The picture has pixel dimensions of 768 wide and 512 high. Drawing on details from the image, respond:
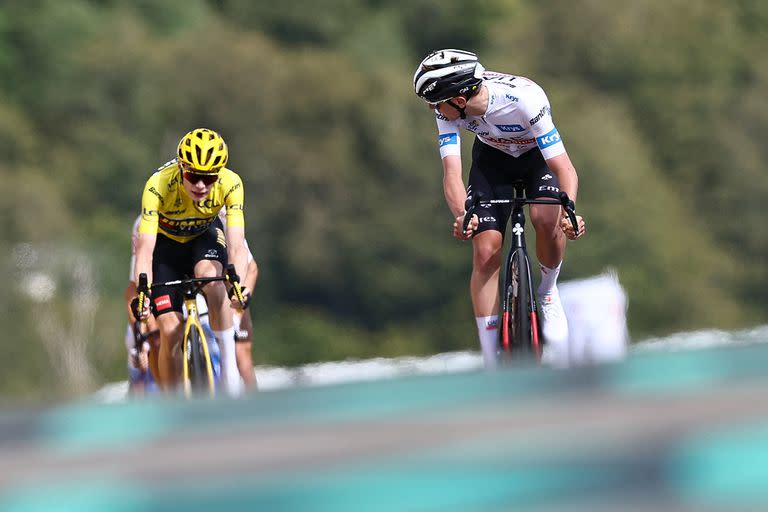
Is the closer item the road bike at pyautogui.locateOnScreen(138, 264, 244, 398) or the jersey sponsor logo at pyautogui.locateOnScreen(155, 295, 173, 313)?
the road bike at pyautogui.locateOnScreen(138, 264, 244, 398)

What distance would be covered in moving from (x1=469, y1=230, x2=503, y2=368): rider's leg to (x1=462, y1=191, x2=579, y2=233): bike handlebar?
18 cm

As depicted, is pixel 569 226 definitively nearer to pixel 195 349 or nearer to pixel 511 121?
pixel 511 121

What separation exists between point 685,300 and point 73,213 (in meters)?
28.2

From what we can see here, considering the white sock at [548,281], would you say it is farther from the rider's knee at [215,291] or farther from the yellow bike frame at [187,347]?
the rider's knee at [215,291]

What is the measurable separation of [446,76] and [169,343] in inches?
97.3

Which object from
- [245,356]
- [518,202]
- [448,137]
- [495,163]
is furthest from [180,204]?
Result: [518,202]

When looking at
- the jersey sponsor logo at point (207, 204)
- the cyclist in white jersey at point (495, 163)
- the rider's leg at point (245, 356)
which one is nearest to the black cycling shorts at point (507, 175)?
the cyclist in white jersey at point (495, 163)

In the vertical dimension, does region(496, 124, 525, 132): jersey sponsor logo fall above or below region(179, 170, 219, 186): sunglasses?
above

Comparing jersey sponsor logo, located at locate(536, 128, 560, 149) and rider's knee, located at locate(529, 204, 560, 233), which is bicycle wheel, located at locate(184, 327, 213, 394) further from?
jersey sponsor logo, located at locate(536, 128, 560, 149)

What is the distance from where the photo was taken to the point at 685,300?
243 feet

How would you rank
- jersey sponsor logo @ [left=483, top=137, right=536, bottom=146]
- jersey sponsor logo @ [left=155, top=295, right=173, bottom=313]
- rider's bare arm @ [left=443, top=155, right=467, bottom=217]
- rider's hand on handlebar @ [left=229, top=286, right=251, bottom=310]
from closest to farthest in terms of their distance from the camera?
rider's bare arm @ [left=443, top=155, right=467, bottom=217]
jersey sponsor logo @ [left=483, top=137, right=536, bottom=146]
rider's hand on handlebar @ [left=229, top=286, right=251, bottom=310]
jersey sponsor logo @ [left=155, top=295, right=173, bottom=313]

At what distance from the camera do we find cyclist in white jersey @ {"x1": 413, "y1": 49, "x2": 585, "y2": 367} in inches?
345

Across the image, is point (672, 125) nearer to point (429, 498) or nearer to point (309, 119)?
point (309, 119)

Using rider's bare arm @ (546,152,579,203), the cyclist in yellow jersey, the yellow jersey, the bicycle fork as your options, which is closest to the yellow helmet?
the cyclist in yellow jersey
